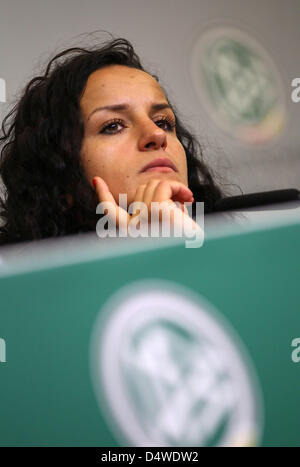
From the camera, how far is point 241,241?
385mm

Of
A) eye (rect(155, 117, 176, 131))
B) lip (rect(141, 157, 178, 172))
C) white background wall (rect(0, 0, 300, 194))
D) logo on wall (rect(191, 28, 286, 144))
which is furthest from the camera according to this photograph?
logo on wall (rect(191, 28, 286, 144))

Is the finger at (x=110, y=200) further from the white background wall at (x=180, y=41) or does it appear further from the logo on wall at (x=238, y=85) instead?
the logo on wall at (x=238, y=85)

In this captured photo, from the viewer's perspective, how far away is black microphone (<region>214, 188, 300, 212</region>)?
0.72m

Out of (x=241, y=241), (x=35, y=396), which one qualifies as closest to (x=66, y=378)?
(x=35, y=396)

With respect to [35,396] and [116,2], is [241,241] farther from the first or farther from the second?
[116,2]

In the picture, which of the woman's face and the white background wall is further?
the white background wall

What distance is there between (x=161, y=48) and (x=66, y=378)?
1.36m

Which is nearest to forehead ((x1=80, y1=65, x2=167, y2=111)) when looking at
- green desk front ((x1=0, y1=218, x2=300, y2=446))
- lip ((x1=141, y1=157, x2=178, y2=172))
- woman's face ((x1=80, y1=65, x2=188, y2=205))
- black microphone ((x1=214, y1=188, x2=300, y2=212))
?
woman's face ((x1=80, y1=65, x2=188, y2=205))

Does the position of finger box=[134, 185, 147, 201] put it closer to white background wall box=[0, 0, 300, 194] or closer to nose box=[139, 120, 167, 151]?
nose box=[139, 120, 167, 151]

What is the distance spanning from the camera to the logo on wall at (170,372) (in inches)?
13.9

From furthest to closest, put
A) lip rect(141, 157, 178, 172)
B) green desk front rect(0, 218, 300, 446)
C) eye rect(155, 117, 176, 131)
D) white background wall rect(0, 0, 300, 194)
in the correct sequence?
white background wall rect(0, 0, 300, 194) < eye rect(155, 117, 176, 131) < lip rect(141, 157, 178, 172) < green desk front rect(0, 218, 300, 446)

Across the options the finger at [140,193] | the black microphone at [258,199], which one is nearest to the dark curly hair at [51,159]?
the finger at [140,193]

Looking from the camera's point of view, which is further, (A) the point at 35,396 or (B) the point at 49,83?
(B) the point at 49,83

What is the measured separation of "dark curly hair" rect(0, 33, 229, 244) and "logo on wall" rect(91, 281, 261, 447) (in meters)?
0.53
